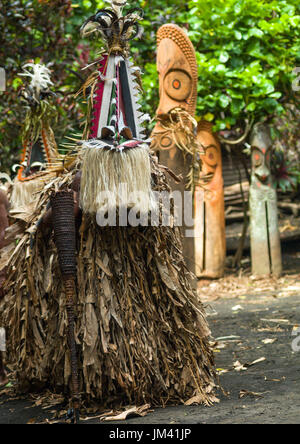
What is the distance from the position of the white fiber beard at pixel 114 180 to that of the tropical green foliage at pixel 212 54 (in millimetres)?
3991

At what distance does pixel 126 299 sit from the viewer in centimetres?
314

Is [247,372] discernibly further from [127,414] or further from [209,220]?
[209,220]

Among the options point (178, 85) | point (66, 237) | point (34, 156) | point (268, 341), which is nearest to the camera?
point (66, 237)

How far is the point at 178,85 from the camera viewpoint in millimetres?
5551

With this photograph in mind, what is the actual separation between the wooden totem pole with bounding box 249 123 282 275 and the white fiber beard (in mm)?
4733

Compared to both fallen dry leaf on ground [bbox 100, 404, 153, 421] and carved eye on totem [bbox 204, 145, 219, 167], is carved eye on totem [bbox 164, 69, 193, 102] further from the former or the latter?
fallen dry leaf on ground [bbox 100, 404, 153, 421]

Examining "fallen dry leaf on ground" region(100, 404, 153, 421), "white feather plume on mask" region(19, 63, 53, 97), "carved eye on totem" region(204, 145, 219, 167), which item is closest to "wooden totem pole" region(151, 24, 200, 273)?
"white feather plume on mask" region(19, 63, 53, 97)

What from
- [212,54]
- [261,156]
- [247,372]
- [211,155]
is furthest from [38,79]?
[261,156]

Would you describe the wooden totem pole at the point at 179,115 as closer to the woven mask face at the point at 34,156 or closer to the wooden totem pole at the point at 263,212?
the woven mask face at the point at 34,156

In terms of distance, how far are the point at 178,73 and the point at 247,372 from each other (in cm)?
306

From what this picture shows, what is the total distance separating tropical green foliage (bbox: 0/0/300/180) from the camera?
7.09 metres

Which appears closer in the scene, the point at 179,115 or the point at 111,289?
the point at 111,289

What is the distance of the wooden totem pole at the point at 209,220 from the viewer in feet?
25.1

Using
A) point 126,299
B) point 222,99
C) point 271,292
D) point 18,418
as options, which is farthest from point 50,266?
point 222,99
